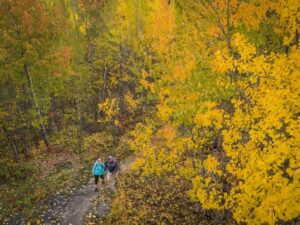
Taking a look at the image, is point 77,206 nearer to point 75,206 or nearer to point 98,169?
point 75,206

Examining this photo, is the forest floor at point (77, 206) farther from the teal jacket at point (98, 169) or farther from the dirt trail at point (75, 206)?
the teal jacket at point (98, 169)

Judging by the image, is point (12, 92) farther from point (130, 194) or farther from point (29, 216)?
point (130, 194)

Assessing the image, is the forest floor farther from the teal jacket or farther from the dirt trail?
the teal jacket

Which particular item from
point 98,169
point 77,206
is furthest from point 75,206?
point 98,169

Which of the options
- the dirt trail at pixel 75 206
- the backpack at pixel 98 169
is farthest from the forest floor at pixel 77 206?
the backpack at pixel 98 169

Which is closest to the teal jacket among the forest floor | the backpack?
the backpack

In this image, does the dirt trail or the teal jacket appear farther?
the teal jacket

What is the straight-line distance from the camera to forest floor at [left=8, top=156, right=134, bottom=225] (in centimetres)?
1295

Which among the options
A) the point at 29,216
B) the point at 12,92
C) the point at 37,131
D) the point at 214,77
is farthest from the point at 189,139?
the point at 37,131

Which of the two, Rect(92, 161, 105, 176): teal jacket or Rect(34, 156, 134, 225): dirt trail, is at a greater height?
Rect(92, 161, 105, 176): teal jacket

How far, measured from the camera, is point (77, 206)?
1394 centimetres

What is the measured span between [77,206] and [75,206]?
104 mm

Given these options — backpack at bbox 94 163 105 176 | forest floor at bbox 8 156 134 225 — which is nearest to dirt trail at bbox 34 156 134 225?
forest floor at bbox 8 156 134 225

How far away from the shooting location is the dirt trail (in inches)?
511
